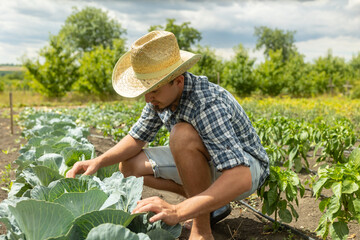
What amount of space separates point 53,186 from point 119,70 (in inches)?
40.5

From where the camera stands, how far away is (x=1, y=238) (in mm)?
1557

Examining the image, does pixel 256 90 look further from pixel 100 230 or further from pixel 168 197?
pixel 100 230

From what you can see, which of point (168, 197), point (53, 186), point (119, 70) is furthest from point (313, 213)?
point (53, 186)

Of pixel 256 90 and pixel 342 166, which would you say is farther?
pixel 256 90

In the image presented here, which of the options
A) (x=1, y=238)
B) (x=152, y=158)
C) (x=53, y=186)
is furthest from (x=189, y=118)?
(x=1, y=238)

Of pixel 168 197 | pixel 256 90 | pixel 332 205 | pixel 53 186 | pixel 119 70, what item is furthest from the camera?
pixel 256 90

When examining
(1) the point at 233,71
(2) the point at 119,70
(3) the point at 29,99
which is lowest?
(3) the point at 29,99

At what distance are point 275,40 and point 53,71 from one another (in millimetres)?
41340

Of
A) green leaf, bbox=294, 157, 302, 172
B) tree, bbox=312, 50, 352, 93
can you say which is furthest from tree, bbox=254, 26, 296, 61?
green leaf, bbox=294, 157, 302, 172

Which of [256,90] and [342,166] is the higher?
[342,166]

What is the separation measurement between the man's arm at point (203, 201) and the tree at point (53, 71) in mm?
22698

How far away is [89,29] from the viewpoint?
4172 centimetres

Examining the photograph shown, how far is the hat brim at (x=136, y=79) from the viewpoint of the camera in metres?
1.88

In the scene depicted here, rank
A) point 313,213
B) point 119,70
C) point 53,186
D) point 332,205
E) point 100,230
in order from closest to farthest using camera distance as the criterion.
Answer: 1. point 100,230
2. point 53,186
3. point 332,205
4. point 119,70
5. point 313,213
